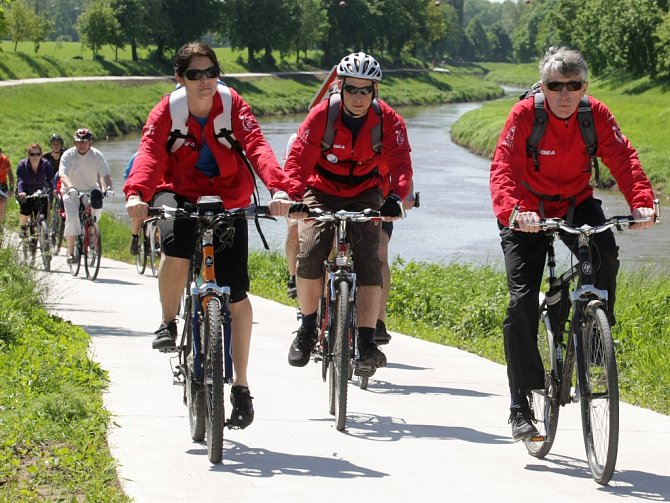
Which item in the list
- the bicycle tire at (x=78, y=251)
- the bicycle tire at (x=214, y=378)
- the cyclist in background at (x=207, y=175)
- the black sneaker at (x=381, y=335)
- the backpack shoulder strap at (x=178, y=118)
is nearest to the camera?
the bicycle tire at (x=214, y=378)

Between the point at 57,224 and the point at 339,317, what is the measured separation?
1375 centimetres

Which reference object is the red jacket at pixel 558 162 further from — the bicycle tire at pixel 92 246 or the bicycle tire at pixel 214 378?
the bicycle tire at pixel 92 246

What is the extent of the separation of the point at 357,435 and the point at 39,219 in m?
13.2

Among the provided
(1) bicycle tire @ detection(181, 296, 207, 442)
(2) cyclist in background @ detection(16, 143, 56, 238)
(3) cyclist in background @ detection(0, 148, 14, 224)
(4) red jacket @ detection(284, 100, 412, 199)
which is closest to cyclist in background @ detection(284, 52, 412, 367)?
(4) red jacket @ detection(284, 100, 412, 199)

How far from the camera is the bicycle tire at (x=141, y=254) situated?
18.9 m

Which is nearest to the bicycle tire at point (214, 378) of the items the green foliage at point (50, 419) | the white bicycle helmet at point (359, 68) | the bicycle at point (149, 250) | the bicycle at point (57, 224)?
the green foliage at point (50, 419)

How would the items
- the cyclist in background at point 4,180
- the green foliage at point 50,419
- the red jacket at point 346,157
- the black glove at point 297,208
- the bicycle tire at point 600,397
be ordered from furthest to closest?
the cyclist in background at point 4,180, the red jacket at point 346,157, the black glove at point 297,208, the bicycle tire at point 600,397, the green foliage at point 50,419

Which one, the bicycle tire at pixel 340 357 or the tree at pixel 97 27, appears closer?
the bicycle tire at pixel 340 357

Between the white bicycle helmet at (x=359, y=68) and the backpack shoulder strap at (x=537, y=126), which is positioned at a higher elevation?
the white bicycle helmet at (x=359, y=68)

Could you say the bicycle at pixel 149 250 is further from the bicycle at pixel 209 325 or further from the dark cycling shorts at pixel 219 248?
the bicycle at pixel 209 325

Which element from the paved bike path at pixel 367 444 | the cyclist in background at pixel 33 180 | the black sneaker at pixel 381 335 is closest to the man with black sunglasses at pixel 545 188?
the paved bike path at pixel 367 444

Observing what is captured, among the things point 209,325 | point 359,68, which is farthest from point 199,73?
point 359,68

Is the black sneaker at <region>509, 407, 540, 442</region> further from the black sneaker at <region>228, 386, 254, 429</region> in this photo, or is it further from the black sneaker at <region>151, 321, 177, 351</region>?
the black sneaker at <region>151, 321, 177, 351</region>

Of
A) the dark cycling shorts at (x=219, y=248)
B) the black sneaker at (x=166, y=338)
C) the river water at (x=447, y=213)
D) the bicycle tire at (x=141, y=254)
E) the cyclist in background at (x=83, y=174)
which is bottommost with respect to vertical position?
the river water at (x=447, y=213)
